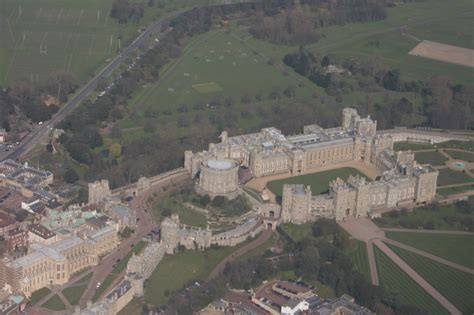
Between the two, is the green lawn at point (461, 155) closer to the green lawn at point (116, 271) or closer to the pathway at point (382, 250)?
the pathway at point (382, 250)

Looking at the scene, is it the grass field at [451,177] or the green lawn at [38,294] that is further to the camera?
the grass field at [451,177]

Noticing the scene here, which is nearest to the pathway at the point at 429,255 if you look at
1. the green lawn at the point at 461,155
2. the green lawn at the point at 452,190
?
the green lawn at the point at 452,190

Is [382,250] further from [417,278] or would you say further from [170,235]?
[170,235]

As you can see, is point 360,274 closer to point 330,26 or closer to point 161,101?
point 161,101

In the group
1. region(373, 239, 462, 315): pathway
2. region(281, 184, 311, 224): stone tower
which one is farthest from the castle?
region(373, 239, 462, 315): pathway

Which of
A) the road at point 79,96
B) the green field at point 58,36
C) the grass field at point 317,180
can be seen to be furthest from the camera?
the green field at point 58,36

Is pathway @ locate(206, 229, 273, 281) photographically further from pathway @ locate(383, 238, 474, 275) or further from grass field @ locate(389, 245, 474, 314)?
grass field @ locate(389, 245, 474, 314)

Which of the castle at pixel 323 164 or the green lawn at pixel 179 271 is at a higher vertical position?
the castle at pixel 323 164
